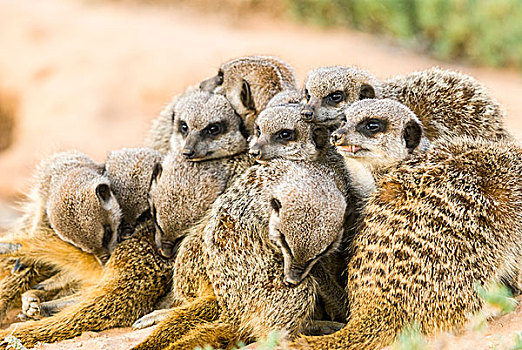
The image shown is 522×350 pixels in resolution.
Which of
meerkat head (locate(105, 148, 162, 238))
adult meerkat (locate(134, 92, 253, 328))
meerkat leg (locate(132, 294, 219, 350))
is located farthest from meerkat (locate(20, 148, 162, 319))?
meerkat leg (locate(132, 294, 219, 350))

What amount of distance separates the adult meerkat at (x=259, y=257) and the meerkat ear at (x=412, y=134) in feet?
1.34

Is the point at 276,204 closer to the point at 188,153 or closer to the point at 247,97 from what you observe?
the point at 188,153

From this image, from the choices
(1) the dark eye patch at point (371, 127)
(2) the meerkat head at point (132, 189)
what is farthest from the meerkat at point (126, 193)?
(1) the dark eye patch at point (371, 127)

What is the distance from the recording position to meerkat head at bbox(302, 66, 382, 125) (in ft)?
12.3

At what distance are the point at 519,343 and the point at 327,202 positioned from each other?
3.52ft

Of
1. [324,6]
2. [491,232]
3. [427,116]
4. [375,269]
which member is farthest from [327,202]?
[324,6]

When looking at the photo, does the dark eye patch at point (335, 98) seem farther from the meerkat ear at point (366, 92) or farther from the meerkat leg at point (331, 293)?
the meerkat leg at point (331, 293)

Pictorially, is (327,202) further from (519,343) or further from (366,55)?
(366,55)

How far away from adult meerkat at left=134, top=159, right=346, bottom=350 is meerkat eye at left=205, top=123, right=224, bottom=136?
0.44 meters

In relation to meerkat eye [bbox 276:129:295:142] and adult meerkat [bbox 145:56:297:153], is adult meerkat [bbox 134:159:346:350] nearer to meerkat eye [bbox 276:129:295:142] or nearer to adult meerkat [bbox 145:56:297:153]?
meerkat eye [bbox 276:129:295:142]

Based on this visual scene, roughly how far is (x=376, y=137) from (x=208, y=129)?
0.98 m

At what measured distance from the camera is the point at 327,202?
3.22 meters

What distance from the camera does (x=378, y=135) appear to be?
3.39 metres

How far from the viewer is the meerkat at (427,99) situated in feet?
12.4
